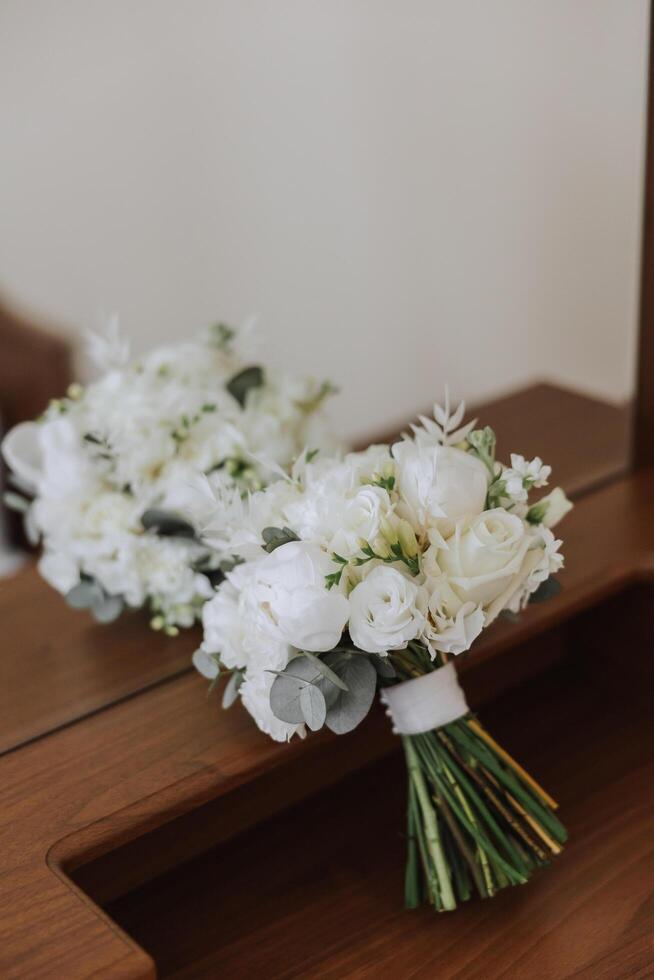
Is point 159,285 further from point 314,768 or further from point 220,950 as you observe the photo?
point 220,950

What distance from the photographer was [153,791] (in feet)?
2.49

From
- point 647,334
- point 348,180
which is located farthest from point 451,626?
point 348,180

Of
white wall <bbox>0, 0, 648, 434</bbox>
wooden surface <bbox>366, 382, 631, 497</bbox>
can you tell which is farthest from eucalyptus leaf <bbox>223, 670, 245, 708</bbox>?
white wall <bbox>0, 0, 648, 434</bbox>

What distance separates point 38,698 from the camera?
0.87 metres

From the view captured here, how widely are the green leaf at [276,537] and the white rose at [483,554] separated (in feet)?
0.31

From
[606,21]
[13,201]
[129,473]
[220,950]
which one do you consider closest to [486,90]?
[606,21]

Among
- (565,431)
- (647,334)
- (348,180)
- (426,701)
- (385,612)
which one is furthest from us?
(348,180)

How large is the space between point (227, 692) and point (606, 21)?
103 centimetres

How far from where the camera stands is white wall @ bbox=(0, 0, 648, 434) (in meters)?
1.23

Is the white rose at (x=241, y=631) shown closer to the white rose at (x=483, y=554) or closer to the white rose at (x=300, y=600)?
the white rose at (x=300, y=600)

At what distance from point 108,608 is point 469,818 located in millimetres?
344

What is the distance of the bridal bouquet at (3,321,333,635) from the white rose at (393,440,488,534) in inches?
8.3

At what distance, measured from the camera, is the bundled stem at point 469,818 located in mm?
792

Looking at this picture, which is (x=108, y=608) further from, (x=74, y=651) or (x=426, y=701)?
(x=426, y=701)
